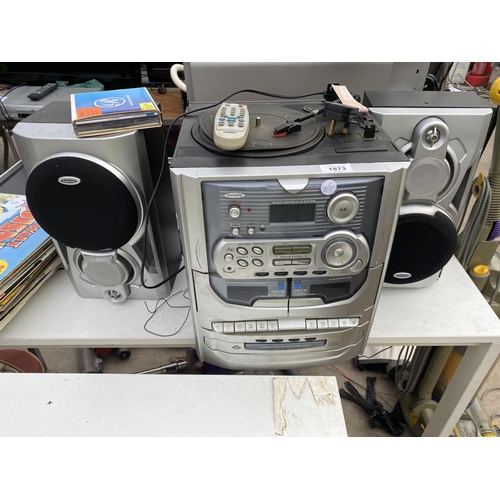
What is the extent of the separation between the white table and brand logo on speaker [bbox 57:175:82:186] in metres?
0.30

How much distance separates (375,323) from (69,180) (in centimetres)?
62

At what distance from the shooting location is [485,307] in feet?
2.69

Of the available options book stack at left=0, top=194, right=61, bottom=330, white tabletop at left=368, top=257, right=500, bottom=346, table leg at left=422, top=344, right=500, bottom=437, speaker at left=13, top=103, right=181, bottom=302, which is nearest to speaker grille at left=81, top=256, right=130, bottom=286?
speaker at left=13, top=103, right=181, bottom=302

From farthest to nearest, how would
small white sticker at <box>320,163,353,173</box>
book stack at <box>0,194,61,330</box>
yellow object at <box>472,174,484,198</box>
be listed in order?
yellow object at <box>472,174,484,198</box>, book stack at <box>0,194,61,330</box>, small white sticker at <box>320,163,353,173</box>

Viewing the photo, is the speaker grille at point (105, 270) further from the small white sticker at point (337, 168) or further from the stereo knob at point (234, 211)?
the small white sticker at point (337, 168)

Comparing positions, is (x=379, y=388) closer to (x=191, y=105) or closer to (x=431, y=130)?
(x=431, y=130)

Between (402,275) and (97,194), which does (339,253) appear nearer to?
(402,275)

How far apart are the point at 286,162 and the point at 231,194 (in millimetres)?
89

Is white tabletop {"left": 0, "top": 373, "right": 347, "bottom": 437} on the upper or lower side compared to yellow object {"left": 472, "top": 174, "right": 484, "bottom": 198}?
lower

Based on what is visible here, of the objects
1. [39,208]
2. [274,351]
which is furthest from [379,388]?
[39,208]

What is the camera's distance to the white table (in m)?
0.77

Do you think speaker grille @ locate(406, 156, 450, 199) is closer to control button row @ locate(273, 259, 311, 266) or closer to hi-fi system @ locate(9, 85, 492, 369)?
hi-fi system @ locate(9, 85, 492, 369)

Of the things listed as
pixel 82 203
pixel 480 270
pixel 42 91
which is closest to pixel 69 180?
pixel 82 203

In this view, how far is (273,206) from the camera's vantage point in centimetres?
57
